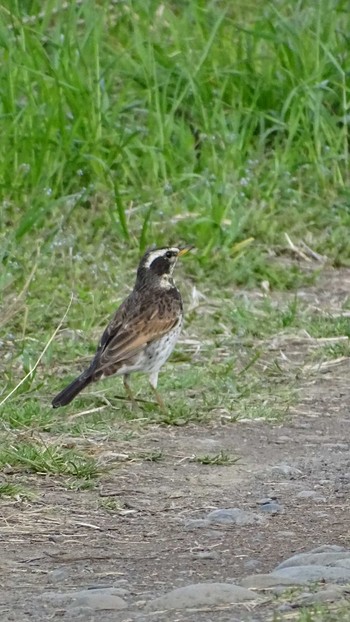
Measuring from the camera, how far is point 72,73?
1112 centimetres

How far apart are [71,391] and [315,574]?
288cm

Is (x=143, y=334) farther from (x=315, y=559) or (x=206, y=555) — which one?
(x=315, y=559)

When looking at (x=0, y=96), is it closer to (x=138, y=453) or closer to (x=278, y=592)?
(x=138, y=453)

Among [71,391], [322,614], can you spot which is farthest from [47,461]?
[322,614]

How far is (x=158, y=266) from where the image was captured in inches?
354

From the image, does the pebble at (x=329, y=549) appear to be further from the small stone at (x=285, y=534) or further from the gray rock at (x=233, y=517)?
the gray rock at (x=233, y=517)

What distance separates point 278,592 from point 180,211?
19.5 ft

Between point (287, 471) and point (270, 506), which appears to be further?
point (287, 471)

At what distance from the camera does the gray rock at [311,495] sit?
22.1ft

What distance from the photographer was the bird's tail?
7793 mm

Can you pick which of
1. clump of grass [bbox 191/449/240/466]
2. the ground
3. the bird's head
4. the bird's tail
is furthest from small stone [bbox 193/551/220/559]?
the bird's head

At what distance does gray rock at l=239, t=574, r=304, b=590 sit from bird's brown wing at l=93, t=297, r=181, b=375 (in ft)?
9.72

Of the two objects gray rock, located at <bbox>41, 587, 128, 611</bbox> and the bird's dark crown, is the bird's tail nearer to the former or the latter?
the bird's dark crown

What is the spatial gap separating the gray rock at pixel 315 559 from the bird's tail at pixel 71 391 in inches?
95.8
